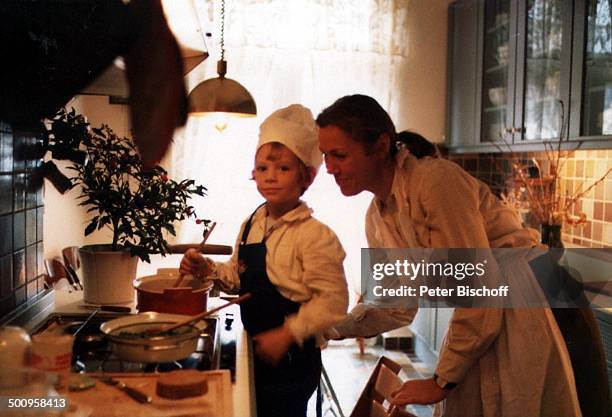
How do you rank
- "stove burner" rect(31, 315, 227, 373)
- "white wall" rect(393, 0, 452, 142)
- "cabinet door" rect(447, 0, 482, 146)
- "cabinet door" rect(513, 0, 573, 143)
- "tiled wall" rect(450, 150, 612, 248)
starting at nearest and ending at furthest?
1. "stove burner" rect(31, 315, 227, 373)
2. "cabinet door" rect(513, 0, 573, 143)
3. "tiled wall" rect(450, 150, 612, 248)
4. "cabinet door" rect(447, 0, 482, 146)
5. "white wall" rect(393, 0, 452, 142)

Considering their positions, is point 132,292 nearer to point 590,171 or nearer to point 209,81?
point 209,81

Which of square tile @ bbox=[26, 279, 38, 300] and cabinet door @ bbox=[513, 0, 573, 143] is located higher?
cabinet door @ bbox=[513, 0, 573, 143]

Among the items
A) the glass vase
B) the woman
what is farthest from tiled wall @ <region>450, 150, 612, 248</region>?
the woman

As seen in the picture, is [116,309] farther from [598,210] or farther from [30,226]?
[598,210]

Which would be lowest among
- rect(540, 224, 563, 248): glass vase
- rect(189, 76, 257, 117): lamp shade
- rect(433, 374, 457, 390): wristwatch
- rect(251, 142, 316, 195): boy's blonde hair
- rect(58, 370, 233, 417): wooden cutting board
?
rect(433, 374, 457, 390): wristwatch

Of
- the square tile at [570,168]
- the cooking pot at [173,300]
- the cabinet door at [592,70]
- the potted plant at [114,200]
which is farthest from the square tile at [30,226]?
the square tile at [570,168]

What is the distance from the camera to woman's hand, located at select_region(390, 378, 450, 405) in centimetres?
86

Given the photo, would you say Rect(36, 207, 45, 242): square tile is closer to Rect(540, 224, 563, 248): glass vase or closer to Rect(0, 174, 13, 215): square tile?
Rect(0, 174, 13, 215): square tile

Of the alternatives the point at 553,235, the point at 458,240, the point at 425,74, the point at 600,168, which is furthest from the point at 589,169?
the point at 458,240

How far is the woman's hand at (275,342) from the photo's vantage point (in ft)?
2.76

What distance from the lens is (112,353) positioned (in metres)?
0.74

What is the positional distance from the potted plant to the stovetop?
150 millimetres

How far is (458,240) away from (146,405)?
18.9 inches

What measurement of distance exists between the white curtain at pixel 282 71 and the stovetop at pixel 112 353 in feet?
5.17
